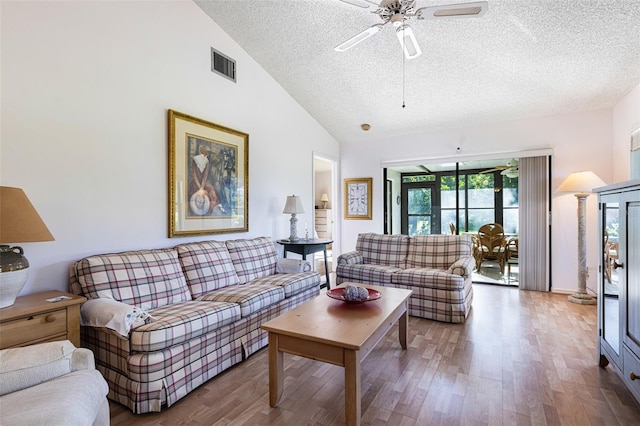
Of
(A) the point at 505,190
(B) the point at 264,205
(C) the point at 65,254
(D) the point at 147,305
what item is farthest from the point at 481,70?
(C) the point at 65,254

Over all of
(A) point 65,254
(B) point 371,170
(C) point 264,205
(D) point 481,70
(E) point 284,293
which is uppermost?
(D) point 481,70

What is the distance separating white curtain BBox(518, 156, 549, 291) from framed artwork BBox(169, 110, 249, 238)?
393cm

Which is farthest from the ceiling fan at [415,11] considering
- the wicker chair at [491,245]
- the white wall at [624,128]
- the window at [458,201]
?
the wicker chair at [491,245]

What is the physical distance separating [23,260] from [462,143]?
5308 millimetres

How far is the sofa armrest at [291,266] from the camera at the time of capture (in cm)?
363

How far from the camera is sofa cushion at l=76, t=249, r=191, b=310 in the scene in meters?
2.24

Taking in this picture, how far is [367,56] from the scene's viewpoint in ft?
12.4

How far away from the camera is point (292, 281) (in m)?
3.22

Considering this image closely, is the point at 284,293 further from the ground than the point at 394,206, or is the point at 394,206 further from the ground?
the point at 394,206

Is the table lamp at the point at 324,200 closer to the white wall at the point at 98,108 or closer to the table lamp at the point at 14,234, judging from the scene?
the white wall at the point at 98,108

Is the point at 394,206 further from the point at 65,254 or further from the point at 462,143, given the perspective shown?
the point at 65,254

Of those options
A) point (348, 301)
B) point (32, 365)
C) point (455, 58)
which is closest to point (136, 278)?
point (32, 365)

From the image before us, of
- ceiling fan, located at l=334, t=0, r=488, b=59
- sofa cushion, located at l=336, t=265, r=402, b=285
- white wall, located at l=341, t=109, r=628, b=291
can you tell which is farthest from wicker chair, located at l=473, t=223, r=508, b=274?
ceiling fan, located at l=334, t=0, r=488, b=59

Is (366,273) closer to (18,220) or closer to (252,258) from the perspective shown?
(252,258)
